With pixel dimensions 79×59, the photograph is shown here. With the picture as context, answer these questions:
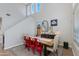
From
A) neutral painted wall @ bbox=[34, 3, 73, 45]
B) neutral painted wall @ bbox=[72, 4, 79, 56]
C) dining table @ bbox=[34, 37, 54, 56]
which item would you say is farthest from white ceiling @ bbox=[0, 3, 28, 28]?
neutral painted wall @ bbox=[72, 4, 79, 56]

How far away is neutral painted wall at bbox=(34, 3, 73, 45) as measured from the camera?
1.28m

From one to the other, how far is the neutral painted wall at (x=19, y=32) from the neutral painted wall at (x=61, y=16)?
5.4 inches

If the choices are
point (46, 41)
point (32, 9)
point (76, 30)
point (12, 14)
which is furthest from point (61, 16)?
point (12, 14)

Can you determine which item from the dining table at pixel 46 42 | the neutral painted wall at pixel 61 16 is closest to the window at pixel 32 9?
the neutral painted wall at pixel 61 16

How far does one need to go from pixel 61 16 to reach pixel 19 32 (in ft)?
2.10

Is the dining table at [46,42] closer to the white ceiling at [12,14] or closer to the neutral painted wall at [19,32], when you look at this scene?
the neutral painted wall at [19,32]

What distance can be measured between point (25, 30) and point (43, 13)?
36 cm

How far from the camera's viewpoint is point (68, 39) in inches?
49.9

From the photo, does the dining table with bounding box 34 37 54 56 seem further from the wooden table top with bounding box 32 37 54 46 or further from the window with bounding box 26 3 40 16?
the window with bounding box 26 3 40 16

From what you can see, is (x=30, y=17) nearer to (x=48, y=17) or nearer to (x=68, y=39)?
(x=48, y=17)

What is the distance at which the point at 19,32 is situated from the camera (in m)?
1.49

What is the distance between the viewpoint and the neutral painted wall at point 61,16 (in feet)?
4.21

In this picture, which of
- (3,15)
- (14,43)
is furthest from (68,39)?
(3,15)

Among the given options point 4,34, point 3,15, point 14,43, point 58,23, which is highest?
point 3,15
